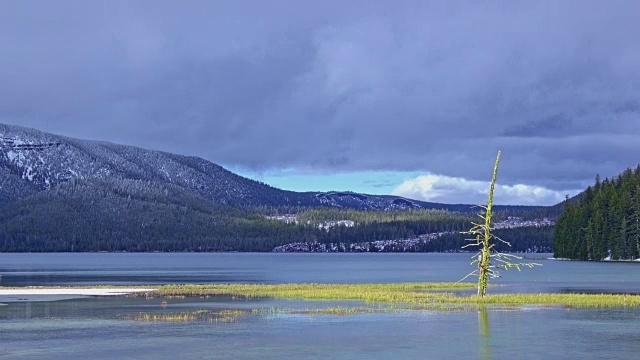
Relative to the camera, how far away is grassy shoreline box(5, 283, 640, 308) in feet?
291

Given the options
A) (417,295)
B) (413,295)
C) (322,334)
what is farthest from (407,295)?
(322,334)

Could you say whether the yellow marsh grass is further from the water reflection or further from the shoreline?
the water reflection

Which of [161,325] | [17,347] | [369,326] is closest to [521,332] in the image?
[369,326]

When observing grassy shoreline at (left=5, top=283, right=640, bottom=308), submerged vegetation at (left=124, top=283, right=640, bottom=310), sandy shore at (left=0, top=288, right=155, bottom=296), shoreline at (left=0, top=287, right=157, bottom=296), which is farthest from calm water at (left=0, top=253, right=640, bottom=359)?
sandy shore at (left=0, top=288, right=155, bottom=296)

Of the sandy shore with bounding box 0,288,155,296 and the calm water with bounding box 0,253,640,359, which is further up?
the sandy shore with bounding box 0,288,155,296

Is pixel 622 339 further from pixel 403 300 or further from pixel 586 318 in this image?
pixel 403 300

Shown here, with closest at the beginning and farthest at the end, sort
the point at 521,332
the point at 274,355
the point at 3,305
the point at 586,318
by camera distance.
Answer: the point at 274,355
the point at 521,332
the point at 586,318
the point at 3,305

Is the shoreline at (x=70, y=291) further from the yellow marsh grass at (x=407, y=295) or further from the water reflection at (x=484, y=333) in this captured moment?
the water reflection at (x=484, y=333)

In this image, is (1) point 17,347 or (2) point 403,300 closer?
(1) point 17,347

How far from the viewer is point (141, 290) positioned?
11538 centimetres

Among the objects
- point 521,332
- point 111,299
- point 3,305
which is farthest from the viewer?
point 111,299

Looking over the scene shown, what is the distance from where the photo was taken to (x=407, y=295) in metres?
100

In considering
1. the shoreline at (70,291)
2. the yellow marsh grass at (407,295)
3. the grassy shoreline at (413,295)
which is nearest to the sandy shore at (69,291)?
the shoreline at (70,291)

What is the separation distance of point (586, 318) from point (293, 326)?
74.7 feet
